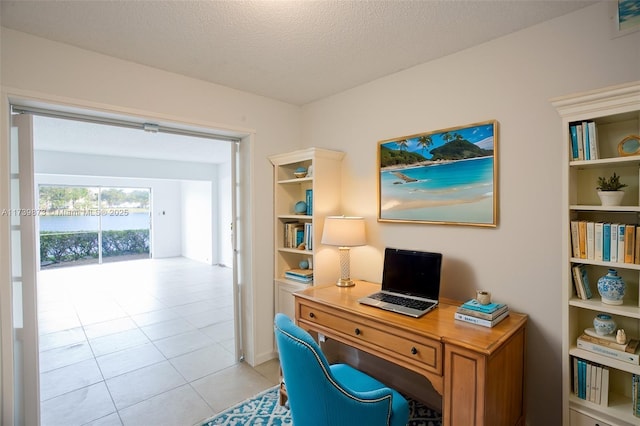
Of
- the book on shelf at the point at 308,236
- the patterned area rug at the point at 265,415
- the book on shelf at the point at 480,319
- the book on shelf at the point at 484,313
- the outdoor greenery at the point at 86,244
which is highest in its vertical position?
the book on shelf at the point at 308,236

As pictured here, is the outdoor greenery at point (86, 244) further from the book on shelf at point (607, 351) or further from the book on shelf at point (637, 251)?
the book on shelf at point (637, 251)

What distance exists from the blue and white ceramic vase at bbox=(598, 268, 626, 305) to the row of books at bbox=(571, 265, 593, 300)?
68mm

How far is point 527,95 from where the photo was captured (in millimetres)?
1863

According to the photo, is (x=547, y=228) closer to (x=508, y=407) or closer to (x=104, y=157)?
(x=508, y=407)

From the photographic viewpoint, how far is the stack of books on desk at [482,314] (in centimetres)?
169

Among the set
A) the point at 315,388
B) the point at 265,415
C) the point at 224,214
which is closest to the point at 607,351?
the point at 315,388

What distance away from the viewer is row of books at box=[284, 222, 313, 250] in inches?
115

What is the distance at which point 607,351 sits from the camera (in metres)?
1.46

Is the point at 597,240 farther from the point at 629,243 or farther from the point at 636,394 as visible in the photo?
the point at 636,394

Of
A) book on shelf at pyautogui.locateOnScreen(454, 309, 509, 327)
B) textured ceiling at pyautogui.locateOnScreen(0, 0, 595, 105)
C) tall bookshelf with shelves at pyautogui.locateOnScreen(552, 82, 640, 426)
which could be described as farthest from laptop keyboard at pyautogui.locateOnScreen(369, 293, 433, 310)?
textured ceiling at pyautogui.locateOnScreen(0, 0, 595, 105)

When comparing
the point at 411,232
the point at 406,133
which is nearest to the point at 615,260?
the point at 411,232

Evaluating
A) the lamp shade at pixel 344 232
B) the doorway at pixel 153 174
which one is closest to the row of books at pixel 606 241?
the lamp shade at pixel 344 232

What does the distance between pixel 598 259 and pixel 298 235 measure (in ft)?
7.21

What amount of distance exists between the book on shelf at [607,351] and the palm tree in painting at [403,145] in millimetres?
1572
